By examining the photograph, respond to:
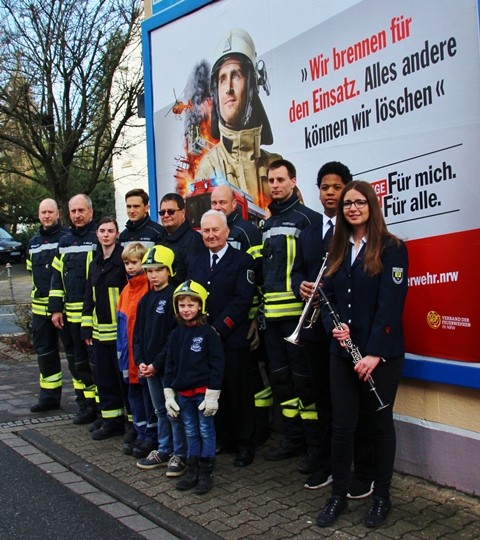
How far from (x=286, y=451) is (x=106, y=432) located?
1.77 m

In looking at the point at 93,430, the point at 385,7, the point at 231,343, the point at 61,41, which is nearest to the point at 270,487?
the point at 231,343

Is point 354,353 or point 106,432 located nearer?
point 354,353

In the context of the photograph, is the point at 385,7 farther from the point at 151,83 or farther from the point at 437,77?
the point at 151,83

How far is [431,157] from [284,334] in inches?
64.4

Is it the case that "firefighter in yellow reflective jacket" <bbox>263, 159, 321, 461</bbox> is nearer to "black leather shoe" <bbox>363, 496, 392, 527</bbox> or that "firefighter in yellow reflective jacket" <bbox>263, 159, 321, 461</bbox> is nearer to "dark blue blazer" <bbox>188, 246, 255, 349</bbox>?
"dark blue blazer" <bbox>188, 246, 255, 349</bbox>

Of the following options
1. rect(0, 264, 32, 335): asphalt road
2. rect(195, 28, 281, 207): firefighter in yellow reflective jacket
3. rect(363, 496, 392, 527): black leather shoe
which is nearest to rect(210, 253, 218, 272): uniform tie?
rect(195, 28, 281, 207): firefighter in yellow reflective jacket

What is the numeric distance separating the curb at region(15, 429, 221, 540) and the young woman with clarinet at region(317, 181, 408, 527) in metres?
0.80

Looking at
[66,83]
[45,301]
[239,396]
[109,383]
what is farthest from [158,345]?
[66,83]

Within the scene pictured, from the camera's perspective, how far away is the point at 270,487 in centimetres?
515

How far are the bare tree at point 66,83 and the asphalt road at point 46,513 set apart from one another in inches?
271

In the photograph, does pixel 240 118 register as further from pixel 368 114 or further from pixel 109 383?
pixel 109 383

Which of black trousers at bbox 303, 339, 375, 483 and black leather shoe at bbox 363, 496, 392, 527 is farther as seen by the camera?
black trousers at bbox 303, 339, 375, 483

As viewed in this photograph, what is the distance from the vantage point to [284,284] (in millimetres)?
5344

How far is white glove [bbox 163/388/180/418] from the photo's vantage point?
5199 mm
